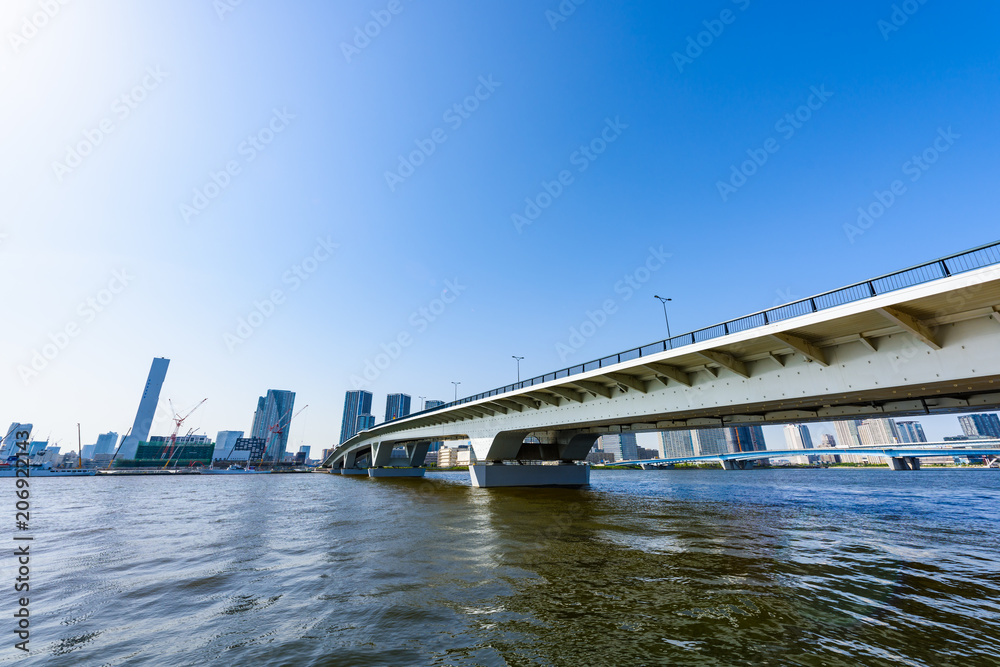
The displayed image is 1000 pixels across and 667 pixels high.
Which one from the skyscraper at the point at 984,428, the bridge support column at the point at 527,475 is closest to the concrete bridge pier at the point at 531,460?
the bridge support column at the point at 527,475

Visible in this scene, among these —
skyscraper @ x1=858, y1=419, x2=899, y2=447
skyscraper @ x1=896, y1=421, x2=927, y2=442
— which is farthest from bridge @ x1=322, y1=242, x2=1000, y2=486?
skyscraper @ x1=896, y1=421, x2=927, y2=442

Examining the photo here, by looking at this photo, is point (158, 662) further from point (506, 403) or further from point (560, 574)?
point (506, 403)

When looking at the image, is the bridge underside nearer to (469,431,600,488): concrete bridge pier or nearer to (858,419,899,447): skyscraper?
(469,431,600,488): concrete bridge pier

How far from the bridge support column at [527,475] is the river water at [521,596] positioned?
27713 mm

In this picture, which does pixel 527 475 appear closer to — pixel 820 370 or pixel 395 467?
pixel 820 370

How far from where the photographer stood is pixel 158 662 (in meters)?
5.96

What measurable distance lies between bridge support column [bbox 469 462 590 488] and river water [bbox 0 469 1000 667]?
2771cm

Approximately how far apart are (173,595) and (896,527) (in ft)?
94.2

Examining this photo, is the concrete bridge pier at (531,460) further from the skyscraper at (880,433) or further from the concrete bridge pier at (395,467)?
the skyscraper at (880,433)

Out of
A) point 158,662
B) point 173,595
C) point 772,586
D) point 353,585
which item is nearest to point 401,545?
point 353,585

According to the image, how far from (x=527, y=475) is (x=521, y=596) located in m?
39.1

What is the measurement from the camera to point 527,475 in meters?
46.0

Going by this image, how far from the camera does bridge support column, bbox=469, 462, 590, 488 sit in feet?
149

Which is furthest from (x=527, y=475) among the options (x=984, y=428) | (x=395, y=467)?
(x=984, y=428)
